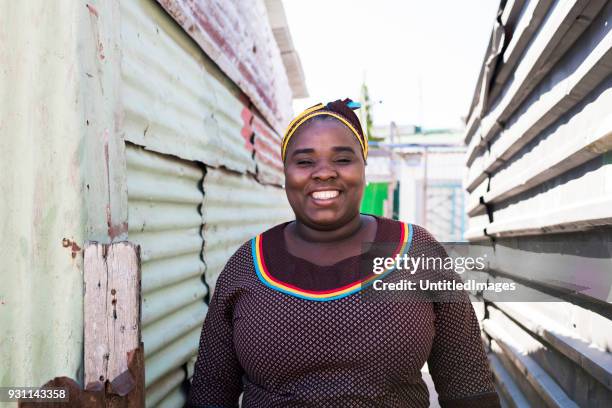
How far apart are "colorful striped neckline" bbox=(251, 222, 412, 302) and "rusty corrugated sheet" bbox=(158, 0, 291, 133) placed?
1.48 meters

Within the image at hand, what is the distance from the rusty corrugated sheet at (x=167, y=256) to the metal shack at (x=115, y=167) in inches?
0.4

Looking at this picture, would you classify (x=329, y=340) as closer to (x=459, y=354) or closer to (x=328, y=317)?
(x=328, y=317)

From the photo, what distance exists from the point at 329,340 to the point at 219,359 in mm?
554

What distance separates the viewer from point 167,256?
270 centimetres

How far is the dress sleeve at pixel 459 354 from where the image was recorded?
6.91 feet

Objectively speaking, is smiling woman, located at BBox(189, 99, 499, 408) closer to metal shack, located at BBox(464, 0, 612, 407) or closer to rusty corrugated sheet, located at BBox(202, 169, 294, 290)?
metal shack, located at BBox(464, 0, 612, 407)

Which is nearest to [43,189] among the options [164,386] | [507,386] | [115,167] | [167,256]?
[115,167]

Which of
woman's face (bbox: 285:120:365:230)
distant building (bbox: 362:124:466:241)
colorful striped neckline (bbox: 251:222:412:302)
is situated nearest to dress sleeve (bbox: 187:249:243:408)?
colorful striped neckline (bbox: 251:222:412:302)

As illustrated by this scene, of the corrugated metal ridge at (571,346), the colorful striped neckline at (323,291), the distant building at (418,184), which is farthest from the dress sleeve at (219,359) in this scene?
the distant building at (418,184)

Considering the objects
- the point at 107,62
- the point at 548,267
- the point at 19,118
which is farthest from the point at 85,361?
the point at 548,267

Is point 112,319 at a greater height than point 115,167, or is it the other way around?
point 115,167

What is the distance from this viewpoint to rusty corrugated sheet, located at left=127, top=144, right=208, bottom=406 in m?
2.41

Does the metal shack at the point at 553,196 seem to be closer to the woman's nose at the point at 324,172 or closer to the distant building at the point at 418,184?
the woman's nose at the point at 324,172

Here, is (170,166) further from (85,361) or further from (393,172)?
(393,172)
